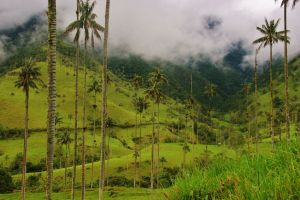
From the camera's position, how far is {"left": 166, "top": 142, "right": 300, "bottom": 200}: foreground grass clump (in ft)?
25.6

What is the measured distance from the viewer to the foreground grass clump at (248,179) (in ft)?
25.6

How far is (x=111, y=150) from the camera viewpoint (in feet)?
590

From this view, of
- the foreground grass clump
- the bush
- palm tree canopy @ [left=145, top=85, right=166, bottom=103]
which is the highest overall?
palm tree canopy @ [left=145, top=85, right=166, bottom=103]

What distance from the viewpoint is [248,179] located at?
912 centimetres

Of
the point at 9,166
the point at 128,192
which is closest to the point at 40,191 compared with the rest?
the point at 128,192

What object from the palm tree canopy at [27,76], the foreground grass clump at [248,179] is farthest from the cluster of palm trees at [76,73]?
the foreground grass clump at [248,179]

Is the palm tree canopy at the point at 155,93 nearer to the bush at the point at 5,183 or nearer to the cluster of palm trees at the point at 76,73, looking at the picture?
the cluster of palm trees at the point at 76,73

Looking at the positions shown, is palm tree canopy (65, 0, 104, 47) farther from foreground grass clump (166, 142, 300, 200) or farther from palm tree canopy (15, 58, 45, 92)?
foreground grass clump (166, 142, 300, 200)

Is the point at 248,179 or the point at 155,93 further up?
the point at 155,93

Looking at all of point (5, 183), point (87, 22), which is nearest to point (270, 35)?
point (87, 22)

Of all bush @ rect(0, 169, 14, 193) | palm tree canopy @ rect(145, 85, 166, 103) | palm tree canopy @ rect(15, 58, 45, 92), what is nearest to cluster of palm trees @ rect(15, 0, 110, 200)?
palm tree canopy @ rect(15, 58, 45, 92)

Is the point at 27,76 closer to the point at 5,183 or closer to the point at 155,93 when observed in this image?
the point at 155,93

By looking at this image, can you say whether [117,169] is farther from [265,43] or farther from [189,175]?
[189,175]

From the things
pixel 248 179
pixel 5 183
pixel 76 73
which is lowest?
pixel 5 183
